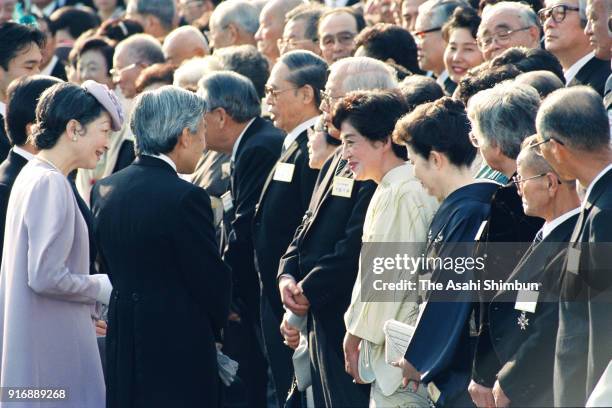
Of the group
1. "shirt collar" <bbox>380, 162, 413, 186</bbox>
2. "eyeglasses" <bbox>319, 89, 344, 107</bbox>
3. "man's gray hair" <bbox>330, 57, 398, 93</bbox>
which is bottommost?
"shirt collar" <bbox>380, 162, 413, 186</bbox>

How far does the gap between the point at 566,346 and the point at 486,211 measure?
0.99 m

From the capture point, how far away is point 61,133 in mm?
5527

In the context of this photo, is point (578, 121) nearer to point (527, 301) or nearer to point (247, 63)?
point (527, 301)

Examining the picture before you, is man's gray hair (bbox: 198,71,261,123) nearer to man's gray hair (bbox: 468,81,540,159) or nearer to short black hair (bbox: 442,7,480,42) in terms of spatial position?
short black hair (bbox: 442,7,480,42)

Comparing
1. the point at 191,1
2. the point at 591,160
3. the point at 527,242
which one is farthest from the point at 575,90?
the point at 191,1

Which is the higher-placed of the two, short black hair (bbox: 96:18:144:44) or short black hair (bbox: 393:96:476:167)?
short black hair (bbox: 393:96:476:167)

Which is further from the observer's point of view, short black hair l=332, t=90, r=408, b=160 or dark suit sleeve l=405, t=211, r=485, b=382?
short black hair l=332, t=90, r=408, b=160

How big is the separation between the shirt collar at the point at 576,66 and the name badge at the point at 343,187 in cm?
184

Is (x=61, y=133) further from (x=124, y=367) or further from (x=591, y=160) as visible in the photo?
(x=591, y=160)

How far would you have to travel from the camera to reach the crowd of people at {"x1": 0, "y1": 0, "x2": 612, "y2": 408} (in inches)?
170

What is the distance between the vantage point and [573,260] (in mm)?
4020

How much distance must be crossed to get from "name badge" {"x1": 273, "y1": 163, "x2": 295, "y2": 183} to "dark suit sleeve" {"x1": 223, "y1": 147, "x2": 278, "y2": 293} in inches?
16.8

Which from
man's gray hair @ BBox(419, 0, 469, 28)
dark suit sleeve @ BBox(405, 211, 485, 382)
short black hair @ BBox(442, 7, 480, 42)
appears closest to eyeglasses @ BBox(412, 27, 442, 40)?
man's gray hair @ BBox(419, 0, 469, 28)

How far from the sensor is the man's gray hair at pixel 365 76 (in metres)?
6.16
